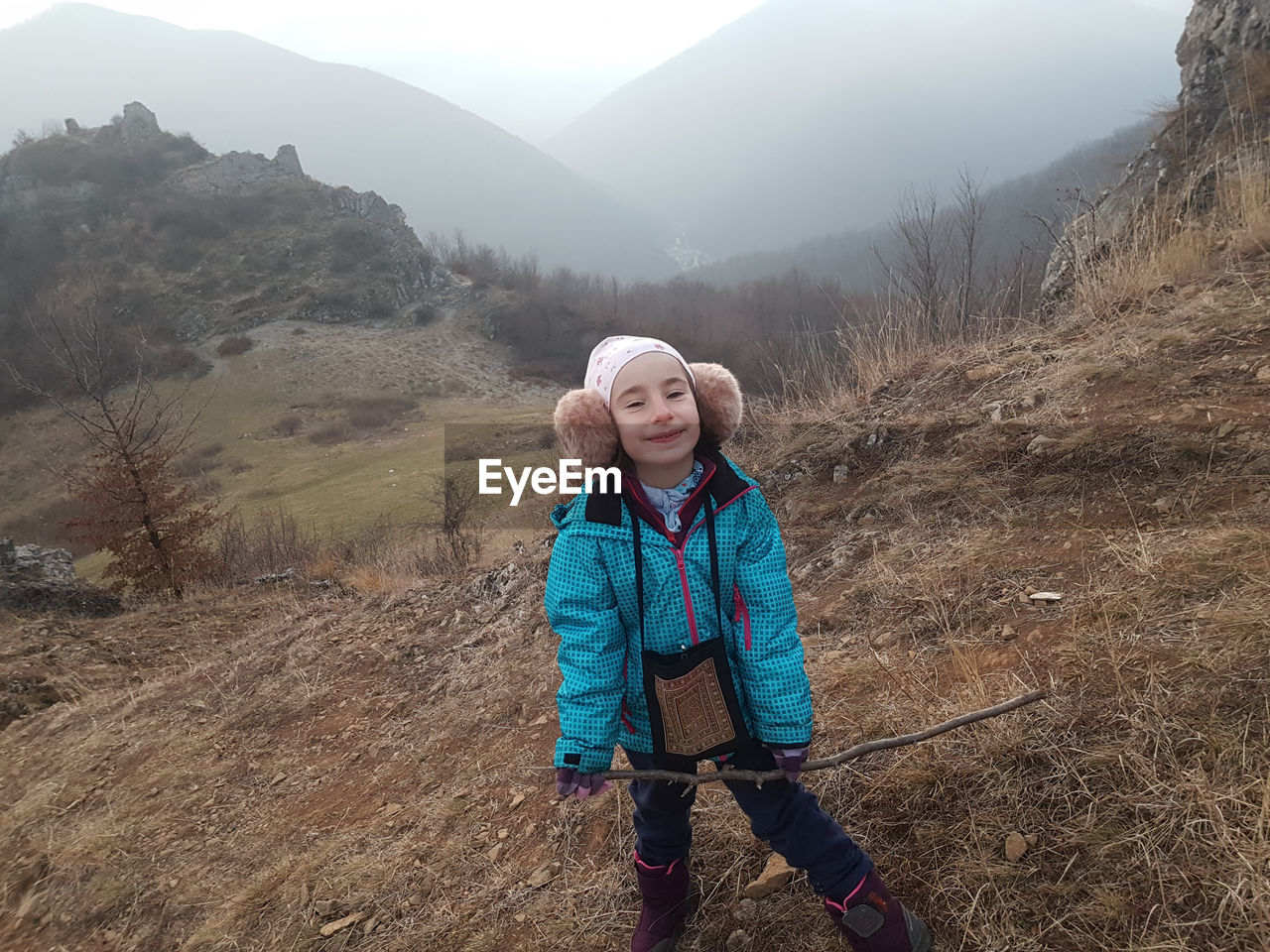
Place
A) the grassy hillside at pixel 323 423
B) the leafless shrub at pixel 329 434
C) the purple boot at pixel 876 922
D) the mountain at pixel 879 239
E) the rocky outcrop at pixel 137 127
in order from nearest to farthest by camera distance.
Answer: the purple boot at pixel 876 922 → the grassy hillside at pixel 323 423 → the leafless shrub at pixel 329 434 → the mountain at pixel 879 239 → the rocky outcrop at pixel 137 127

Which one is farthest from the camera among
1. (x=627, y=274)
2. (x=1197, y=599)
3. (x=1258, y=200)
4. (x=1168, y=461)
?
(x=627, y=274)

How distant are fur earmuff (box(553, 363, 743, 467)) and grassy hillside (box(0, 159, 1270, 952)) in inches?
42.1

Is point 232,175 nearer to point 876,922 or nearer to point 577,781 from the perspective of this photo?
point 577,781

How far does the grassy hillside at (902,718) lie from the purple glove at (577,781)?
24.4 inches

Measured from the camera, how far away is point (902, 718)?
1.96 metres

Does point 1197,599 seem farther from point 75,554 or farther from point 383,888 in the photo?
point 75,554

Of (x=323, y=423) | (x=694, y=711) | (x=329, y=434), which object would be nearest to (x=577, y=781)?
(x=694, y=711)

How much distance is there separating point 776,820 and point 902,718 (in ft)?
2.32

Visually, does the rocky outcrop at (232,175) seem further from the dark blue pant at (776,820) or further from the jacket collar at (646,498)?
the dark blue pant at (776,820)

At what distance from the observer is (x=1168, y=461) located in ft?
8.87

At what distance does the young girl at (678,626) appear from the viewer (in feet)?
4.68

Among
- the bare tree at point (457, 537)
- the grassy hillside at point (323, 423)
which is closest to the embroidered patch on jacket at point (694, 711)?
the bare tree at point (457, 537)

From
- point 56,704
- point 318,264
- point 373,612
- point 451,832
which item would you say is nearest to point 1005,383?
point 451,832

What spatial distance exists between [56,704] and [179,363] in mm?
38257
